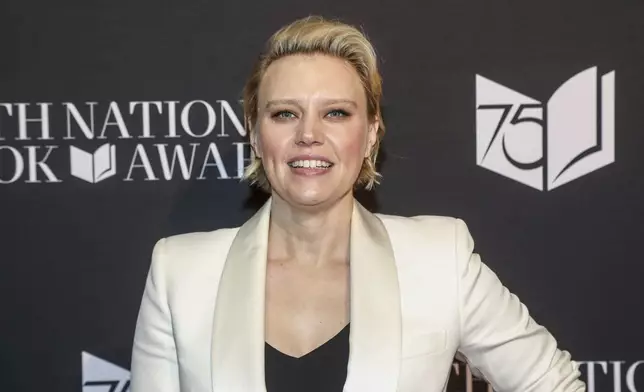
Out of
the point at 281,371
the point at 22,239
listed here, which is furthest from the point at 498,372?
the point at 22,239

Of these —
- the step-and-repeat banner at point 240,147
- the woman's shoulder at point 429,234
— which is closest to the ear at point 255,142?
the woman's shoulder at point 429,234

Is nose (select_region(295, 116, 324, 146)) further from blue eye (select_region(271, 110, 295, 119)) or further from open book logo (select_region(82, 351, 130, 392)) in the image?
open book logo (select_region(82, 351, 130, 392))

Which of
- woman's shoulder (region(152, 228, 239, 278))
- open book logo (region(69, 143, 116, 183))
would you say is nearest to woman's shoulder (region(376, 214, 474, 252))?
woman's shoulder (region(152, 228, 239, 278))

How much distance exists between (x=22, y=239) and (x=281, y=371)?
0.88m

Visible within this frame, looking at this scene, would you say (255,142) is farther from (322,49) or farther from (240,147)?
(240,147)

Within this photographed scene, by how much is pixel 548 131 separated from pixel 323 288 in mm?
786

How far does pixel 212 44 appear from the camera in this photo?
2.08 m

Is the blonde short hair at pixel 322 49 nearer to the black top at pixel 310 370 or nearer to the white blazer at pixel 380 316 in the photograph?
the white blazer at pixel 380 316

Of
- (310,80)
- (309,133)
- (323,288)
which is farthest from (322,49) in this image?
(323,288)

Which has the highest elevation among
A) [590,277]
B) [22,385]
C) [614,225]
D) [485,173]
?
[485,173]

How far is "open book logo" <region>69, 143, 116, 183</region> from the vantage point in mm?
2076

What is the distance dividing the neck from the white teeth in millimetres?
121

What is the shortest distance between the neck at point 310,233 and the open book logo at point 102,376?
67cm

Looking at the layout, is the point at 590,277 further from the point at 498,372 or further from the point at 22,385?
the point at 22,385
